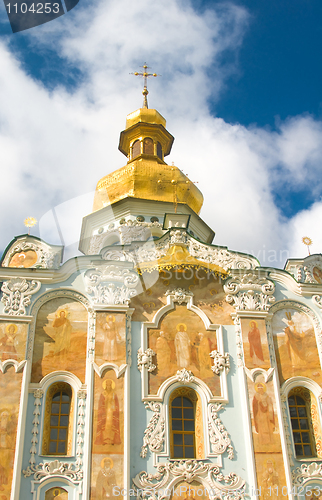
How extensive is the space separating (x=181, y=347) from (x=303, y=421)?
10.6 feet

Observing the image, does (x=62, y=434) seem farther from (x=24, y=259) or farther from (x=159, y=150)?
(x=159, y=150)

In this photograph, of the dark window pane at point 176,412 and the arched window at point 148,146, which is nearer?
the dark window pane at point 176,412

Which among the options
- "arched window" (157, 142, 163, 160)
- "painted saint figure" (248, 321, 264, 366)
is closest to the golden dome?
"arched window" (157, 142, 163, 160)

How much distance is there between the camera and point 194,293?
13.4m

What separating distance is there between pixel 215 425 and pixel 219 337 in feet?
6.72

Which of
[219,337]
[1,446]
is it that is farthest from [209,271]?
[1,446]

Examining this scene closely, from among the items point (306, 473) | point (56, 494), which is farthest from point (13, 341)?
Result: point (306, 473)

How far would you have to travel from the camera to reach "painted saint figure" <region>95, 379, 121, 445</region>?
1102 centimetres

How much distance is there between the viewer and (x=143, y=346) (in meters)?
12.3

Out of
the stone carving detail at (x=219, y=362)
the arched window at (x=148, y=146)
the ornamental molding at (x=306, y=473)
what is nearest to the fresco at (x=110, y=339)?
the stone carving detail at (x=219, y=362)

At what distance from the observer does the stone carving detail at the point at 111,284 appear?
41.7 ft

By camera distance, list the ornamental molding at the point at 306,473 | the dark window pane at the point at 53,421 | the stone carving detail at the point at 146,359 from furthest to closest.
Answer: the stone carving detail at the point at 146,359, the dark window pane at the point at 53,421, the ornamental molding at the point at 306,473

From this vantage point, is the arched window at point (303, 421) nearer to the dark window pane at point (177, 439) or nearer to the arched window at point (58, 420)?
the dark window pane at point (177, 439)

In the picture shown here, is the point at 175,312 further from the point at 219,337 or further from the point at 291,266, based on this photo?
the point at 291,266
